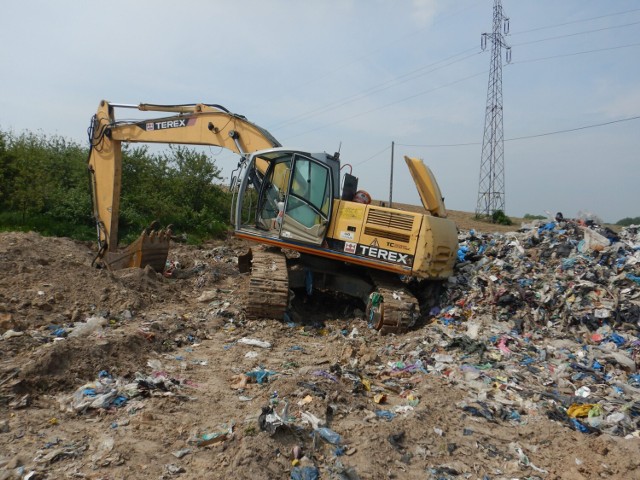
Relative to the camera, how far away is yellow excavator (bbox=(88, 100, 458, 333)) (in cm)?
781

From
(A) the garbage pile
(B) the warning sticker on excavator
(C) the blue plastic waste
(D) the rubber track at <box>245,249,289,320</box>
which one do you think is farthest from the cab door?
(C) the blue plastic waste

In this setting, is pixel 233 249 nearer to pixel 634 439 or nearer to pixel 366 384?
pixel 366 384

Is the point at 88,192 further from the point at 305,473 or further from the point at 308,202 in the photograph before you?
the point at 305,473

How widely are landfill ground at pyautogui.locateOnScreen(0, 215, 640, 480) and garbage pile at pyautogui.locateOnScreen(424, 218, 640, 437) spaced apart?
3 cm

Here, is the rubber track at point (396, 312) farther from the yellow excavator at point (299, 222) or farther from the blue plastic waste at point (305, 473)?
the blue plastic waste at point (305, 473)

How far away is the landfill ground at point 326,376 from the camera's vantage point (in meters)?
3.87

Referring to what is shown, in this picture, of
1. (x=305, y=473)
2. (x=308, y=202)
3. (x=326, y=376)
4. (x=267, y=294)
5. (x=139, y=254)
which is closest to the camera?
(x=305, y=473)

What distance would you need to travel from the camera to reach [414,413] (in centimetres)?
470

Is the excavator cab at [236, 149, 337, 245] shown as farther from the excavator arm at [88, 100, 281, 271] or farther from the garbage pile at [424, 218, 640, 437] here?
the garbage pile at [424, 218, 640, 437]

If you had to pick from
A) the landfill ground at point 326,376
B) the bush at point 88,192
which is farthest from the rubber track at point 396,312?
the bush at point 88,192

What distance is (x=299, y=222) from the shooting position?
8328 millimetres

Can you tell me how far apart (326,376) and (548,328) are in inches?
151

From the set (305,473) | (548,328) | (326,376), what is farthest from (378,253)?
(305,473)

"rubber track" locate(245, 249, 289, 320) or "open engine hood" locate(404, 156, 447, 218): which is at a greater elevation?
"open engine hood" locate(404, 156, 447, 218)
